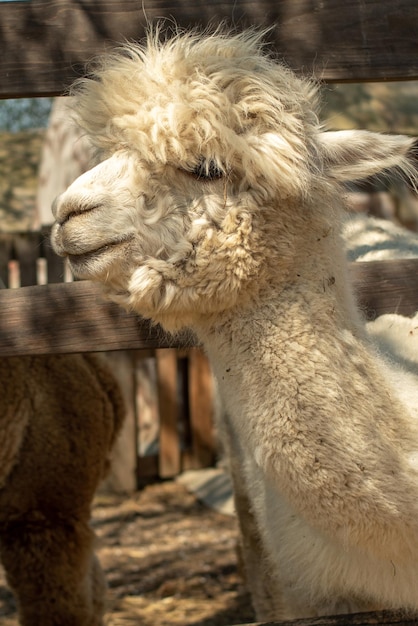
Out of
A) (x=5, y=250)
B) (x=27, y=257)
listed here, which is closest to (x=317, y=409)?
(x=27, y=257)

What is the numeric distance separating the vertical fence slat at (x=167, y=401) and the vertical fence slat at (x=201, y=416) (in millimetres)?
307

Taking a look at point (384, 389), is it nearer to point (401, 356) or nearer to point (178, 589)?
point (401, 356)

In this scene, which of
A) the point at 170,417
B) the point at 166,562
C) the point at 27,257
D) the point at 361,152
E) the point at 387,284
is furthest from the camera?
the point at 170,417

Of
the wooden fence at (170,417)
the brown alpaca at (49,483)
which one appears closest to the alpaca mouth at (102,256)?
the brown alpaca at (49,483)

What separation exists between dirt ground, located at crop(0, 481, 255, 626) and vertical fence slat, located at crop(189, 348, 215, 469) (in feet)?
1.59

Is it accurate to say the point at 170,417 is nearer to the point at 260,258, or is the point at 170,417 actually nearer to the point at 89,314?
the point at 89,314

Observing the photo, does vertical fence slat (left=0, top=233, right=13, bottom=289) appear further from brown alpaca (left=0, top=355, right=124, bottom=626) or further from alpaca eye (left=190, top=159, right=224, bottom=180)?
alpaca eye (left=190, top=159, right=224, bottom=180)

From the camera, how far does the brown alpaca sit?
419 cm

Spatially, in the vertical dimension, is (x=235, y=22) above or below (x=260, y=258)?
above

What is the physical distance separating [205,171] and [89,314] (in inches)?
31.6

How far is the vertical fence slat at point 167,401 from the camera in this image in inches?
345

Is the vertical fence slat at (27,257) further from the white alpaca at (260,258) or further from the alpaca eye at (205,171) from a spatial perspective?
the alpaca eye at (205,171)

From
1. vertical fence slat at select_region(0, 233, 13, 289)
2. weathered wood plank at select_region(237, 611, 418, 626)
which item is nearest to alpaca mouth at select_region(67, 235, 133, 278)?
weathered wood plank at select_region(237, 611, 418, 626)

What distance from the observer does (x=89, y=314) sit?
2.96 metres
